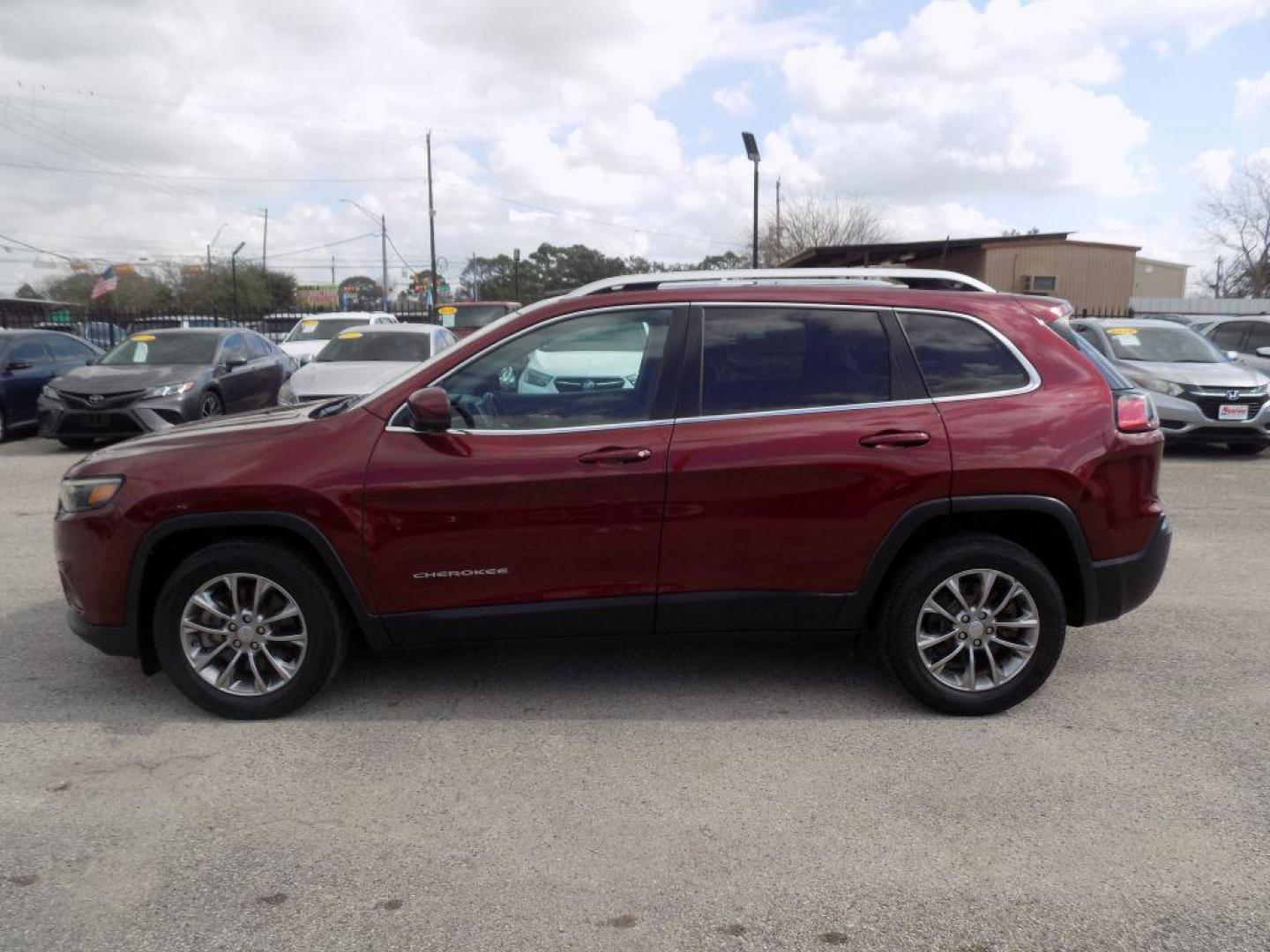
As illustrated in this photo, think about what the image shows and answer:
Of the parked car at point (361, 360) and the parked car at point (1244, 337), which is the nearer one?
the parked car at point (361, 360)

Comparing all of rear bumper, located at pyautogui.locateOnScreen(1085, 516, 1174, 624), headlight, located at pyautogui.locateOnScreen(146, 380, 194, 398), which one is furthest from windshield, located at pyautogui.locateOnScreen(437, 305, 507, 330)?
Answer: rear bumper, located at pyautogui.locateOnScreen(1085, 516, 1174, 624)

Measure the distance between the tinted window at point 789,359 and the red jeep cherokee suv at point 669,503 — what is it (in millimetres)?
10

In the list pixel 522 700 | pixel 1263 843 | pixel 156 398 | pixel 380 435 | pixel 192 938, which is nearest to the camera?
pixel 192 938

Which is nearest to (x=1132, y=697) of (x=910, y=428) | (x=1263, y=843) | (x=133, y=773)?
(x=1263, y=843)

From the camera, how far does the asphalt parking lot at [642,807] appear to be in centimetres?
273

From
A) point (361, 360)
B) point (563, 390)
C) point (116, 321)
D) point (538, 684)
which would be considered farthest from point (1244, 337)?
point (116, 321)

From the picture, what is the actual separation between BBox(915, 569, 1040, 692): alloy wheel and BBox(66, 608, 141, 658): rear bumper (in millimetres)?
3214

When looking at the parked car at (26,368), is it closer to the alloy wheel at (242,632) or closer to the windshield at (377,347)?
the windshield at (377,347)

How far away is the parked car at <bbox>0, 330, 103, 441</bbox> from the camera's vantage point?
490 inches

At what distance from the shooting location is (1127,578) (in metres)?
4.02

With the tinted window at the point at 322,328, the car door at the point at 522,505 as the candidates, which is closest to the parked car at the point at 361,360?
the car door at the point at 522,505

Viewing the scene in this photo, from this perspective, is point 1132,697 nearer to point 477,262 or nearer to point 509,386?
point 509,386

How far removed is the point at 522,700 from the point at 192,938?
5.71ft

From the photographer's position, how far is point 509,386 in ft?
13.3
